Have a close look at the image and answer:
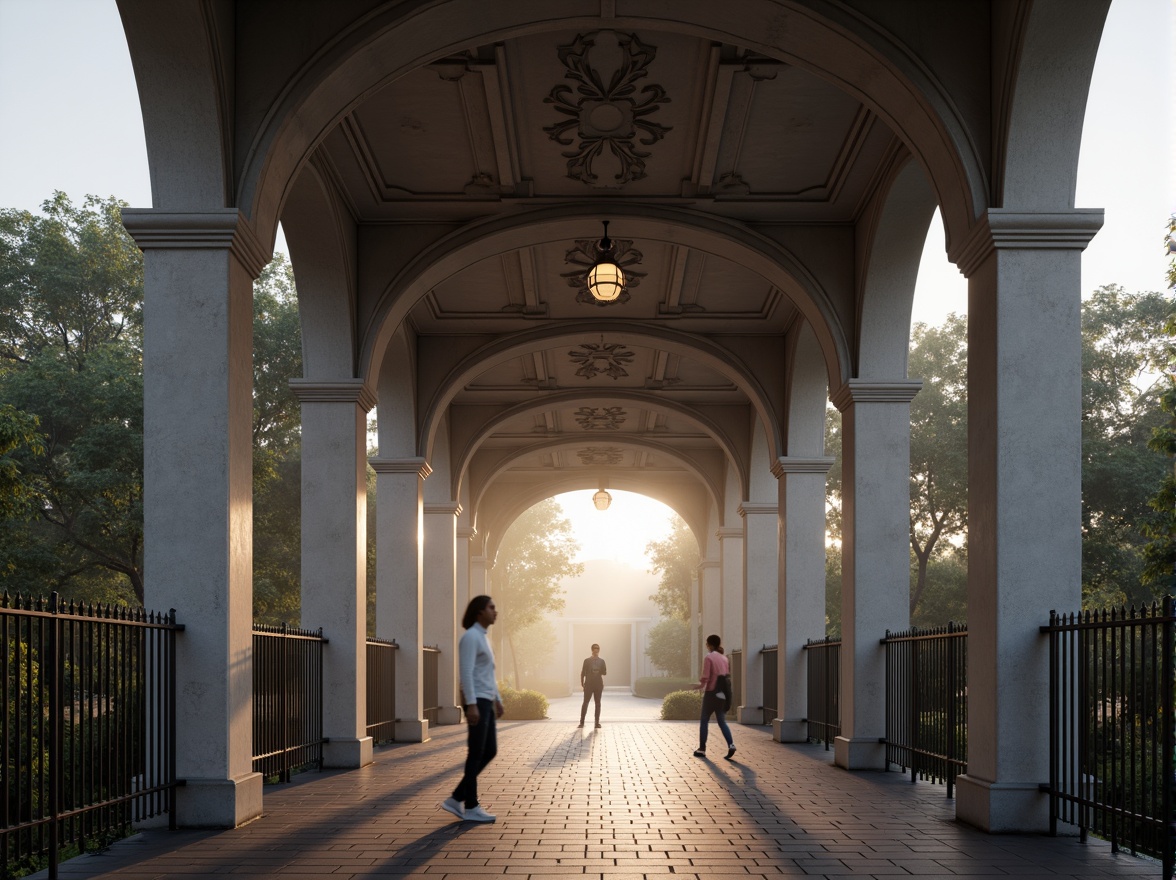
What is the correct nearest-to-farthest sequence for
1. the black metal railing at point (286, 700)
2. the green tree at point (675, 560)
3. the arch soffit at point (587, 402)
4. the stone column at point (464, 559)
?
1. the black metal railing at point (286, 700)
2. the arch soffit at point (587, 402)
3. the stone column at point (464, 559)
4. the green tree at point (675, 560)

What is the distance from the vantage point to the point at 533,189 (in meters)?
12.1

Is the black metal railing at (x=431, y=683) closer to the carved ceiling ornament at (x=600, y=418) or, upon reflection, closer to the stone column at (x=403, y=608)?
the stone column at (x=403, y=608)

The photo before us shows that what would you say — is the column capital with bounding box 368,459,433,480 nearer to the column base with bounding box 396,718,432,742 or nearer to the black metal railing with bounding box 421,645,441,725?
the column base with bounding box 396,718,432,742

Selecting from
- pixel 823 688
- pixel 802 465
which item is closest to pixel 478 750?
pixel 823 688

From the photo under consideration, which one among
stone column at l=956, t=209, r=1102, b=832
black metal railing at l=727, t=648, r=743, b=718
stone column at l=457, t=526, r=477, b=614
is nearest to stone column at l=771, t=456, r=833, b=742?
black metal railing at l=727, t=648, r=743, b=718

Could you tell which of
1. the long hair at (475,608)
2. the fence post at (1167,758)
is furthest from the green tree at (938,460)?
the fence post at (1167,758)

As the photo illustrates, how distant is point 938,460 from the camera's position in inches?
1393

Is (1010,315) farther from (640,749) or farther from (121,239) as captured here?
(121,239)

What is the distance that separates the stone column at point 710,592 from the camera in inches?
1081

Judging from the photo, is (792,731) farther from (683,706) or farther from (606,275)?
(683,706)

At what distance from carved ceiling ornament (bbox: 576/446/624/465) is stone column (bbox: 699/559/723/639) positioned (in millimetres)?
3322

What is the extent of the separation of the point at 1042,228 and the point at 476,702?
4894 millimetres

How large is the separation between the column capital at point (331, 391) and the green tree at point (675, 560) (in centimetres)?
3626

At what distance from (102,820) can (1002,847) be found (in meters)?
5.18
